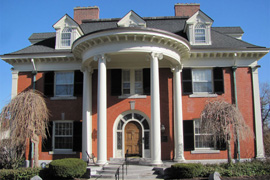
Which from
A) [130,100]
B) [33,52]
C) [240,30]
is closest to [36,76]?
[33,52]

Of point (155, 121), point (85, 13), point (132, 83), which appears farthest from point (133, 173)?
point (85, 13)

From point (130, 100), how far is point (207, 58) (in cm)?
571

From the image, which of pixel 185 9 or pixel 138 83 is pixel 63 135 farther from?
pixel 185 9

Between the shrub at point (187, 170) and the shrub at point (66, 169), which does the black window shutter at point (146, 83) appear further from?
the shrub at point (66, 169)

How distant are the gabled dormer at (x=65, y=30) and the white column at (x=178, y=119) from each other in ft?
24.4

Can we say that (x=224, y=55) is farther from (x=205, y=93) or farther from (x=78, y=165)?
(x=78, y=165)

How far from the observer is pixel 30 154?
55.0 ft

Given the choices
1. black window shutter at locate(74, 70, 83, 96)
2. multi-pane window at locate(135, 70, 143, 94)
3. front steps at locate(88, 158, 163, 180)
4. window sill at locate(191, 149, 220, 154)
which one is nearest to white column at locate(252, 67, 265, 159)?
window sill at locate(191, 149, 220, 154)

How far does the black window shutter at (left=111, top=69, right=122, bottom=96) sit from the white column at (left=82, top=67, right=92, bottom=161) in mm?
1434

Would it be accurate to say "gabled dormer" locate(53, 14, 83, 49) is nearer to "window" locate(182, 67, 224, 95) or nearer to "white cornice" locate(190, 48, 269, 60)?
"window" locate(182, 67, 224, 95)

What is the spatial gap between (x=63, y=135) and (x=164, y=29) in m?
10.1

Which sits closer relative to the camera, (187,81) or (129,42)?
(129,42)

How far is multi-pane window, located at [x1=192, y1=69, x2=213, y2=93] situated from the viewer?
1706 centimetres

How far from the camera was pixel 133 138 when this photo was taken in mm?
16469
